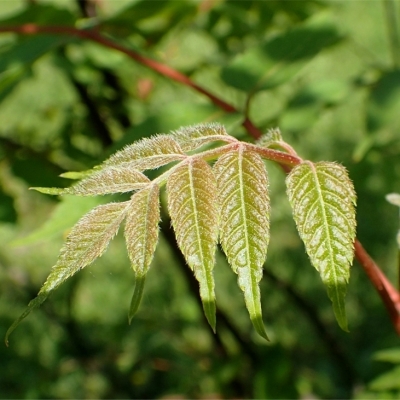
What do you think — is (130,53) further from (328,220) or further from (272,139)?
(328,220)

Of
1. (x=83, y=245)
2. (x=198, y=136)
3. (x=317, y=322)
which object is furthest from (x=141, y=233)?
(x=317, y=322)

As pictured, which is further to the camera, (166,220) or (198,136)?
(166,220)

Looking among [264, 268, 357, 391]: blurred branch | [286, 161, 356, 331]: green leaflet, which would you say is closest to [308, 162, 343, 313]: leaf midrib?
[286, 161, 356, 331]: green leaflet

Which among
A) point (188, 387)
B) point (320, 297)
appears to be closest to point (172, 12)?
point (188, 387)

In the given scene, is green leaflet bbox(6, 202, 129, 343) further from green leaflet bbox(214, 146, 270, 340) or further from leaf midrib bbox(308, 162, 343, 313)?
leaf midrib bbox(308, 162, 343, 313)

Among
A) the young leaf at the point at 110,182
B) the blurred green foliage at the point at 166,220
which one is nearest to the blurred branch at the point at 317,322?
the blurred green foliage at the point at 166,220

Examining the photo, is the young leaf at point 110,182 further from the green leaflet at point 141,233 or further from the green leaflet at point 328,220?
the green leaflet at point 328,220

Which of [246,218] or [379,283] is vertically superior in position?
[246,218]
